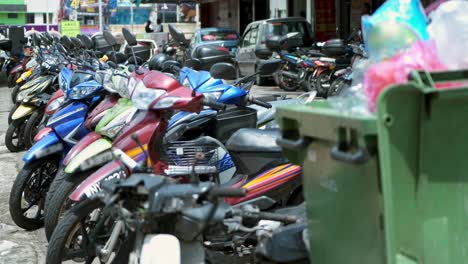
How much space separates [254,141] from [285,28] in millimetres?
13548

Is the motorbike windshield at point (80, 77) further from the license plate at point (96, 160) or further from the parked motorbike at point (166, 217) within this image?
the parked motorbike at point (166, 217)

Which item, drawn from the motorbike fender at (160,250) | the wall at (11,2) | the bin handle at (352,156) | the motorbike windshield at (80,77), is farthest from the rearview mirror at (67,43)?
the wall at (11,2)

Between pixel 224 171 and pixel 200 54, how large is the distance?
7.23 feet

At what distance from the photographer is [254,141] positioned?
4066 millimetres

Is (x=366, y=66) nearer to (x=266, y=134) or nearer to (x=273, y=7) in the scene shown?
(x=266, y=134)

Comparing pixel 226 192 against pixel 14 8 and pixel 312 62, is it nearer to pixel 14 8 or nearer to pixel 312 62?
pixel 312 62

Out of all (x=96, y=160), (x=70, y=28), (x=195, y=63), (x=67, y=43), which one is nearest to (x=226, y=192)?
(x=96, y=160)

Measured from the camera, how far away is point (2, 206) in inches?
247

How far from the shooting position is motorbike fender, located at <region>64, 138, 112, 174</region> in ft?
14.3

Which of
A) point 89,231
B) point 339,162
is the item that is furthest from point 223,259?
point 339,162

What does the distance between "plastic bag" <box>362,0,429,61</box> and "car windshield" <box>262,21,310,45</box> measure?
14357mm

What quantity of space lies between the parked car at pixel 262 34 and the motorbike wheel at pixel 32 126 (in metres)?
9.11

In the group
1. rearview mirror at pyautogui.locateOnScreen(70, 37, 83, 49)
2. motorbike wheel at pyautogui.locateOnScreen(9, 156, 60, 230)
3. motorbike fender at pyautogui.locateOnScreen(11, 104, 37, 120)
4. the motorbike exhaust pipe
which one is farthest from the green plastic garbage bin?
the motorbike exhaust pipe

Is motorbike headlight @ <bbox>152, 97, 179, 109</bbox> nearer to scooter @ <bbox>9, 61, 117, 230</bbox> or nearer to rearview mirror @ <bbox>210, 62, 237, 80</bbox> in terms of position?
rearview mirror @ <bbox>210, 62, 237, 80</bbox>
